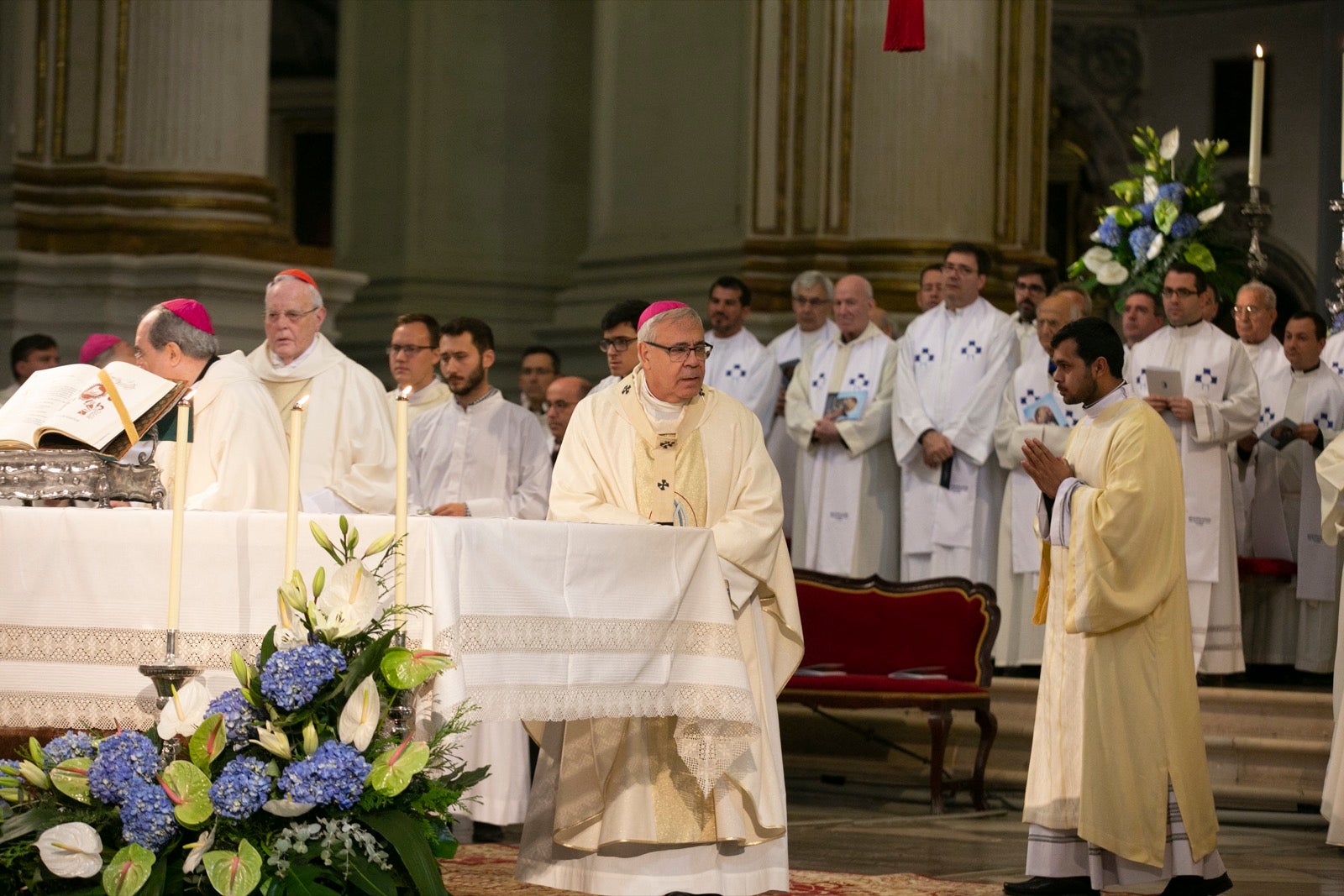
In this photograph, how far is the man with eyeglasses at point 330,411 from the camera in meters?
6.76

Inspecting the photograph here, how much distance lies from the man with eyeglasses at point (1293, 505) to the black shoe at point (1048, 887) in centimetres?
340

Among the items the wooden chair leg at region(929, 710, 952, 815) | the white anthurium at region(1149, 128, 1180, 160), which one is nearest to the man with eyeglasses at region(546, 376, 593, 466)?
the wooden chair leg at region(929, 710, 952, 815)

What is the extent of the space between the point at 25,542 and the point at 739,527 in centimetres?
194

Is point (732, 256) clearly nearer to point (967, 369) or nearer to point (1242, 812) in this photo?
point (967, 369)

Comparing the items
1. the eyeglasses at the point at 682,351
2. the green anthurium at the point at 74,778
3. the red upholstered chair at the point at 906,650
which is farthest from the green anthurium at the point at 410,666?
the red upholstered chair at the point at 906,650

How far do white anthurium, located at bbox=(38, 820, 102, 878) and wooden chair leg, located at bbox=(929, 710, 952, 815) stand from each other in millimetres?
4552

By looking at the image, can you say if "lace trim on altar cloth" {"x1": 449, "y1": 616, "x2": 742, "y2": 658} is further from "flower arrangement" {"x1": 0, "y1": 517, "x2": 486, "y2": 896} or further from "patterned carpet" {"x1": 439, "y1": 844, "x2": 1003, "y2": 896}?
"patterned carpet" {"x1": 439, "y1": 844, "x2": 1003, "y2": 896}

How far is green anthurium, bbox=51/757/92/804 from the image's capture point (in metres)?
4.15

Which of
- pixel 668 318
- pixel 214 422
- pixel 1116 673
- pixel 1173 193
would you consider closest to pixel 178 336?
pixel 214 422

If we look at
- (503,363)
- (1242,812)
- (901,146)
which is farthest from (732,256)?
(1242,812)

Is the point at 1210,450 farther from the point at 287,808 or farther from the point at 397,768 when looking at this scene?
the point at 287,808

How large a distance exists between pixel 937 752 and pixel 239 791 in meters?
4.50

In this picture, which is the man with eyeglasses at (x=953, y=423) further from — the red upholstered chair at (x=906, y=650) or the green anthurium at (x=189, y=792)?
the green anthurium at (x=189, y=792)

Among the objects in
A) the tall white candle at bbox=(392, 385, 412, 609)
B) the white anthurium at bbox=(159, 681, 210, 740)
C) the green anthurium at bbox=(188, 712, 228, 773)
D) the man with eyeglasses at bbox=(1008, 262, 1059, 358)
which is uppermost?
the man with eyeglasses at bbox=(1008, 262, 1059, 358)
